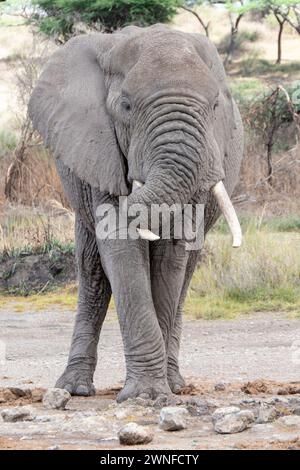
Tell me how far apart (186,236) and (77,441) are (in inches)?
67.3

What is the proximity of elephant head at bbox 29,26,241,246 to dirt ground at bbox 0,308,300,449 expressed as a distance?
111cm

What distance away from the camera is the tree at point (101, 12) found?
32303mm

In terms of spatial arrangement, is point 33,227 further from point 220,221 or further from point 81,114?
point 81,114

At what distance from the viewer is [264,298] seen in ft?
43.7

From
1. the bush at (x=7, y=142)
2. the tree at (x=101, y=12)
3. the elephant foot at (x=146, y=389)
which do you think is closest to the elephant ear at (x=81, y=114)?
the elephant foot at (x=146, y=389)

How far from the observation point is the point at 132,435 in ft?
20.6

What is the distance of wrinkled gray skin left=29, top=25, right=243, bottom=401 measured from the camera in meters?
6.95

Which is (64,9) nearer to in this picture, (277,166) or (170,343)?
(277,166)

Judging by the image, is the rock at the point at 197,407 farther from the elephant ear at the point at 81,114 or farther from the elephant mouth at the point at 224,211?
the elephant ear at the point at 81,114

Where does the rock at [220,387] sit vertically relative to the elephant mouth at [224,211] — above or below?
below

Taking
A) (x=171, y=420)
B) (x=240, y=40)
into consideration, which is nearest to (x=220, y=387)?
(x=171, y=420)

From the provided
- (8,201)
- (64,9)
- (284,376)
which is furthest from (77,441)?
(64,9)

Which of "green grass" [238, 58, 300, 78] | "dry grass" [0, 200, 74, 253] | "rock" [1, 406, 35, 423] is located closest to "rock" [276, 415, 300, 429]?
"rock" [1, 406, 35, 423]

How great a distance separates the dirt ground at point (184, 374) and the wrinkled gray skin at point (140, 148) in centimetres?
Answer: 39
